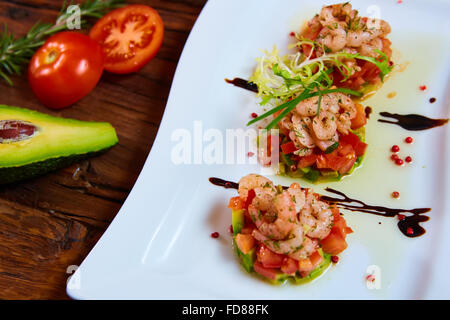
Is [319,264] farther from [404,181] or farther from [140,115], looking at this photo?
[140,115]

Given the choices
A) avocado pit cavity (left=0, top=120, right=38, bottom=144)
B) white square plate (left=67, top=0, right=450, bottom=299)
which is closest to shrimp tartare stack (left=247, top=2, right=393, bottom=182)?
white square plate (left=67, top=0, right=450, bottom=299)

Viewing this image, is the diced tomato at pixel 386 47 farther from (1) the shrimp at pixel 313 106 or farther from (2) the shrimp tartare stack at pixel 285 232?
(2) the shrimp tartare stack at pixel 285 232

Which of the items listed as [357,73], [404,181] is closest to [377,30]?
[357,73]

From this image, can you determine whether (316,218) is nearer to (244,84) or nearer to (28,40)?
(244,84)

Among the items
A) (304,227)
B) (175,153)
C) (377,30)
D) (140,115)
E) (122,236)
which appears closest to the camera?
(304,227)

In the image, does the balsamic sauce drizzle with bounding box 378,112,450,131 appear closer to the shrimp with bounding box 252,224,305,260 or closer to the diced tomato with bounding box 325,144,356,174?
the diced tomato with bounding box 325,144,356,174

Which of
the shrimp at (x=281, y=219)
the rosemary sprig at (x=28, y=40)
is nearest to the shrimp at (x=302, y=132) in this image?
the shrimp at (x=281, y=219)
